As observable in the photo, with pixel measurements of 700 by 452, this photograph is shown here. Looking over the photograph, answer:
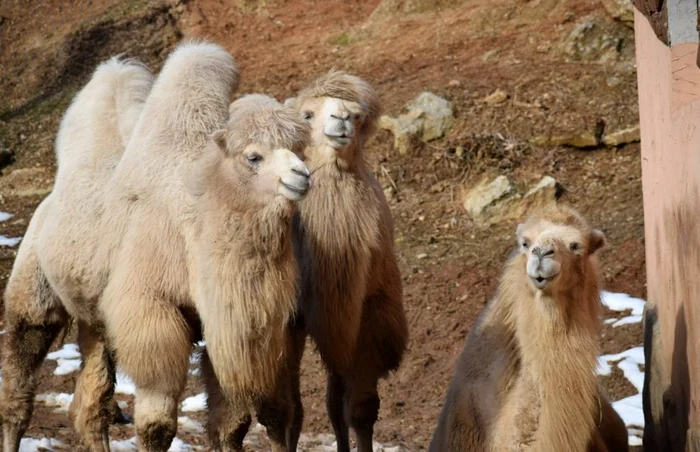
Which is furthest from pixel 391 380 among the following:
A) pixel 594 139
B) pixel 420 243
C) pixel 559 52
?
pixel 559 52

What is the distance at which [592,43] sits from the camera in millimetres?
14477

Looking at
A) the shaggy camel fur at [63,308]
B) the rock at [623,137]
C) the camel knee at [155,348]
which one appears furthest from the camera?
the rock at [623,137]

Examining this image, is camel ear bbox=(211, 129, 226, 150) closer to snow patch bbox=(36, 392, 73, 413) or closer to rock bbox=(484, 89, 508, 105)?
snow patch bbox=(36, 392, 73, 413)

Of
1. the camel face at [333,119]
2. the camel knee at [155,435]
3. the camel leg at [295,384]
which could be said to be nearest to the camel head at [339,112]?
the camel face at [333,119]

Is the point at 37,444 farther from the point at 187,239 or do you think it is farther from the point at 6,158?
the point at 6,158

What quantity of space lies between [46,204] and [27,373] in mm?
1192

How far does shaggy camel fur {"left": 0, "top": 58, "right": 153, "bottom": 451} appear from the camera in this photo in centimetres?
781

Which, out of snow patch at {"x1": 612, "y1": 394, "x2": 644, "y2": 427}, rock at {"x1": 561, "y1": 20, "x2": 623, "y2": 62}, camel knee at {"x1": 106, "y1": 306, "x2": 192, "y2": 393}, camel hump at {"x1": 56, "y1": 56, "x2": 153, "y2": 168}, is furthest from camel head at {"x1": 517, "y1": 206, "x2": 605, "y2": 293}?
rock at {"x1": 561, "y1": 20, "x2": 623, "y2": 62}

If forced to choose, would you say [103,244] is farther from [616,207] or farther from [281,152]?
[616,207]

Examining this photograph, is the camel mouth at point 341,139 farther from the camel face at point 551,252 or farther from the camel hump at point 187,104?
the camel face at point 551,252

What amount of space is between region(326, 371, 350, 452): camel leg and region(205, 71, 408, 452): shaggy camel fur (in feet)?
0.57

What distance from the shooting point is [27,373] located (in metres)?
8.03

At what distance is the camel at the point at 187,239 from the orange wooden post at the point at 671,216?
6.64 ft

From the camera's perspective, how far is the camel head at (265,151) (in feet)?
19.0
